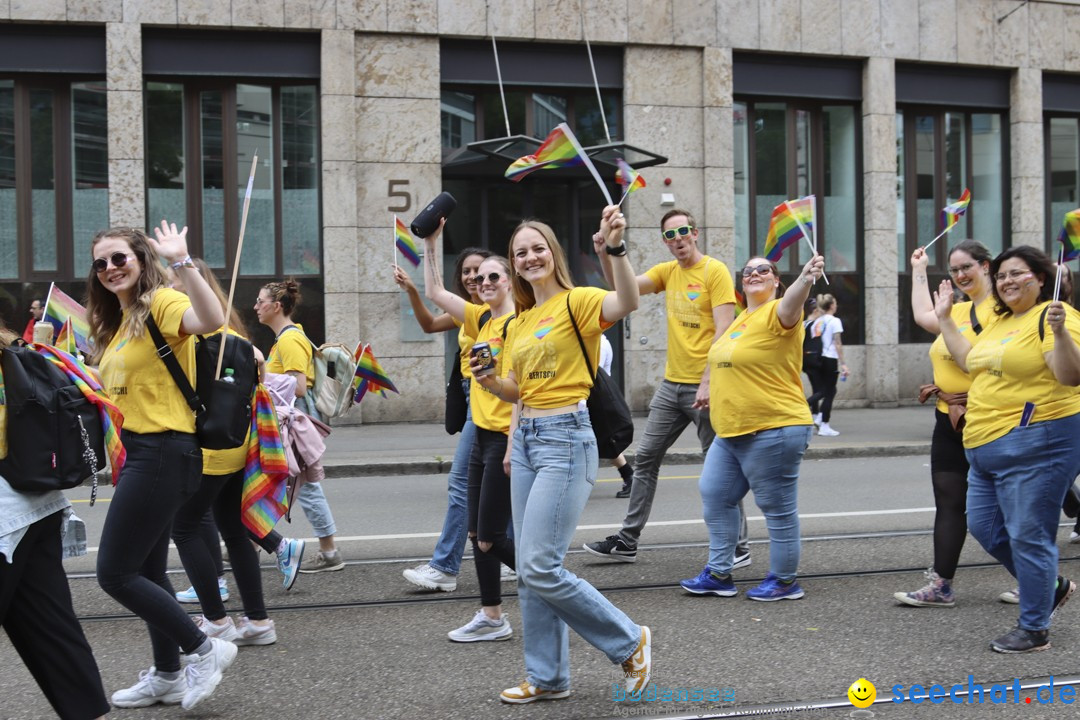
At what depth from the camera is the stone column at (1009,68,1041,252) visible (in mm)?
18547

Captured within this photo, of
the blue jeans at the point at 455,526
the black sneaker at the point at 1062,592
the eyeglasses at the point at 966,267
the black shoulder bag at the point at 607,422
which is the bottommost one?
the black sneaker at the point at 1062,592

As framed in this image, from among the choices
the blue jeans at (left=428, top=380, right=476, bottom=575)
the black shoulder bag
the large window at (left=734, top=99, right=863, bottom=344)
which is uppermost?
the large window at (left=734, top=99, right=863, bottom=344)

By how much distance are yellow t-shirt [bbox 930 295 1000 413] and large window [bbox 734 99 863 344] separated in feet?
39.1

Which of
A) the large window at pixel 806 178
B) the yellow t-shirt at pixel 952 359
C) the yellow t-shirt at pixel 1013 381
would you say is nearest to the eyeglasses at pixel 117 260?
the yellow t-shirt at pixel 1013 381

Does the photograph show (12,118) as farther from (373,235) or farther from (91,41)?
(373,235)

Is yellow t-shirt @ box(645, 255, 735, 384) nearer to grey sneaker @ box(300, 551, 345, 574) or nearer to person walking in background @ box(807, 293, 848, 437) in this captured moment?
grey sneaker @ box(300, 551, 345, 574)

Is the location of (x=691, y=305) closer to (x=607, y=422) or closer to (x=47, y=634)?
(x=607, y=422)

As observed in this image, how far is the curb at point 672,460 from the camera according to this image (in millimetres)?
11602

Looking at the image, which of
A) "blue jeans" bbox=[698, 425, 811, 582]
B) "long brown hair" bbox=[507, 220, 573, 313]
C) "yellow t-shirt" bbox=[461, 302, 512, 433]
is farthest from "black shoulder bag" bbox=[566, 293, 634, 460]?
"blue jeans" bbox=[698, 425, 811, 582]

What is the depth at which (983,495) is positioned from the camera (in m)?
5.16

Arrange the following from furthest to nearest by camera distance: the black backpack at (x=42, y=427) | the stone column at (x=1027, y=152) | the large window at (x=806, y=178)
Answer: the stone column at (x=1027, y=152)
the large window at (x=806, y=178)
the black backpack at (x=42, y=427)

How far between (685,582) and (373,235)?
10.4m

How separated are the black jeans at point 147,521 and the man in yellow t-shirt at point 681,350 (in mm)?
3074

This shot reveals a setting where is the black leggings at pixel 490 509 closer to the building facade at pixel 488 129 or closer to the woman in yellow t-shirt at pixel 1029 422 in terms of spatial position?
the woman in yellow t-shirt at pixel 1029 422
